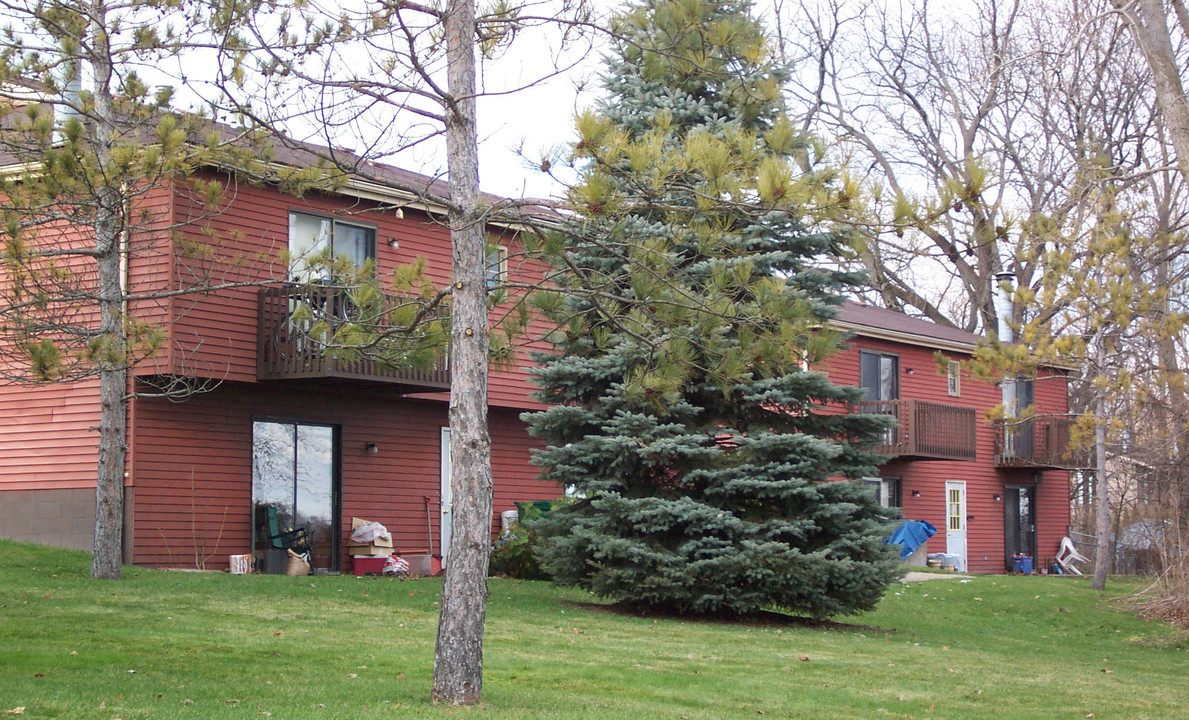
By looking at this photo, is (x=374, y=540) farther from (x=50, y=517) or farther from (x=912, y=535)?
(x=912, y=535)

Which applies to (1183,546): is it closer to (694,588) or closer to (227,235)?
(694,588)

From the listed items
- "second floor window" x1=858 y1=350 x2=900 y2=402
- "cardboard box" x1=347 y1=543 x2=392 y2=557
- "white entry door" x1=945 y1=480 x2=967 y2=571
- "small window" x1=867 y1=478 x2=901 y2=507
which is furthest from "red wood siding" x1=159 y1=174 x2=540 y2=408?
"white entry door" x1=945 y1=480 x2=967 y2=571

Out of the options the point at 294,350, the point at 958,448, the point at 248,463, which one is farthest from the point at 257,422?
the point at 958,448

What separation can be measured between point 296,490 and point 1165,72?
1246 centimetres

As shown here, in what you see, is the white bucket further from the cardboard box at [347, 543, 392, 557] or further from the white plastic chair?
the white plastic chair

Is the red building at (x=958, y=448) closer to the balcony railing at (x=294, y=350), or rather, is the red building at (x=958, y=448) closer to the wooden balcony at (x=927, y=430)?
the wooden balcony at (x=927, y=430)

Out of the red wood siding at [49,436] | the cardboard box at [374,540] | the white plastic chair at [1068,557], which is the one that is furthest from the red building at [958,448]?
the red wood siding at [49,436]

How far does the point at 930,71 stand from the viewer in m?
33.9

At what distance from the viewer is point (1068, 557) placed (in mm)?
31359

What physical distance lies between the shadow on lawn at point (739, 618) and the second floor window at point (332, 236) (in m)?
6.29

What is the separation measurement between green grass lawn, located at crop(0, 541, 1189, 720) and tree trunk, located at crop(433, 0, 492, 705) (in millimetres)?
391

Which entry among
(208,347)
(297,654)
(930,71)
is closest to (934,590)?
(208,347)

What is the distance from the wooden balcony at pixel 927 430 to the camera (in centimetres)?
2647

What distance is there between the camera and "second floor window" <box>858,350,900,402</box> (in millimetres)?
27578
